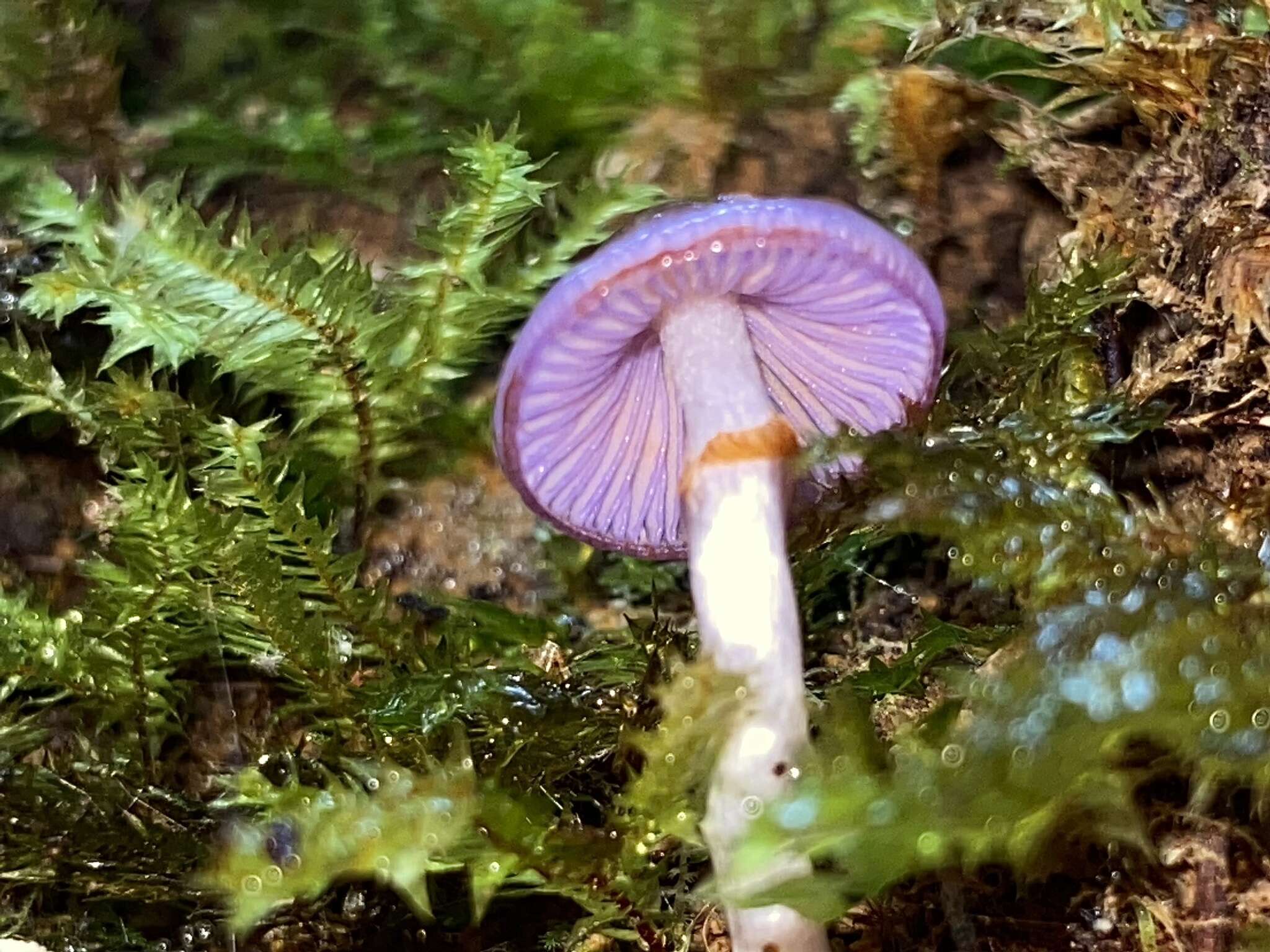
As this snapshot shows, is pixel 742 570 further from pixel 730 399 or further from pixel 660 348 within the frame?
pixel 660 348

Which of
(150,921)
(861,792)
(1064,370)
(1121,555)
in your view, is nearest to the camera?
(861,792)

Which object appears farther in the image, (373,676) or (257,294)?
(373,676)

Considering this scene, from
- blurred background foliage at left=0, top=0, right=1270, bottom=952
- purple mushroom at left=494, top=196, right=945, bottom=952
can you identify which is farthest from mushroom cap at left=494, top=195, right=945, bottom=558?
blurred background foliage at left=0, top=0, right=1270, bottom=952

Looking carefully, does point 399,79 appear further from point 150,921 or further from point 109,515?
point 150,921

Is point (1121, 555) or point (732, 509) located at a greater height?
point (1121, 555)

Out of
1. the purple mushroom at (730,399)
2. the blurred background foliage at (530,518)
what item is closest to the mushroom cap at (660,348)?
the purple mushroom at (730,399)

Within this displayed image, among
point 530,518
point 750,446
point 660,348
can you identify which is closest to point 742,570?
point 750,446

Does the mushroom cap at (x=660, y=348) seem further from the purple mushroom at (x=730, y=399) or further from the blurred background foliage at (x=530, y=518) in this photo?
the blurred background foliage at (x=530, y=518)

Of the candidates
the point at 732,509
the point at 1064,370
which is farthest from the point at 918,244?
the point at 732,509
